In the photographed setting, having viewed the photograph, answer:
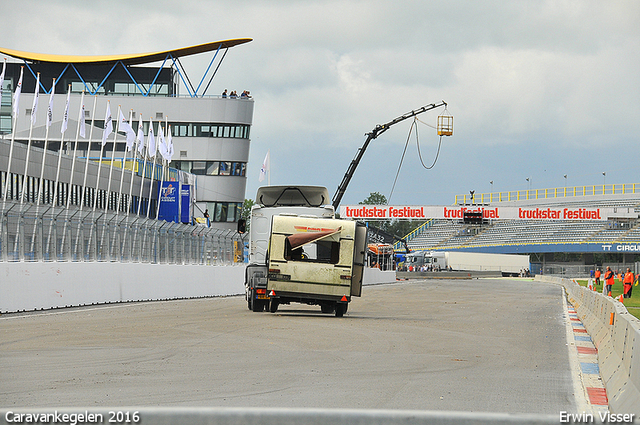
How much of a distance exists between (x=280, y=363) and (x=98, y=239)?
1482 cm

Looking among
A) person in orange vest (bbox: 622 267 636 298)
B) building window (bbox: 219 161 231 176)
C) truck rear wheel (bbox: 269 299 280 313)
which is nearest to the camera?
truck rear wheel (bbox: 269 299 280 313)

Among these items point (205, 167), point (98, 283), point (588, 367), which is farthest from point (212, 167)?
point (588, 367)

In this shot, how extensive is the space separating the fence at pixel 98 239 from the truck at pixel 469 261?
60.7 meters

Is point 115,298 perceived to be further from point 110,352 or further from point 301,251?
point 110,352

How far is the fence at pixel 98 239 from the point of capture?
20.1 metres

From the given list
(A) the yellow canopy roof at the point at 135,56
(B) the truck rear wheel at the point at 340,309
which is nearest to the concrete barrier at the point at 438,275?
(A) the yellow canopy roof at the point at 135,56

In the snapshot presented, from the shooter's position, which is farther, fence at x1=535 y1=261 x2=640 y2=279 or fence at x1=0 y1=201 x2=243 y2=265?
fence at x1=535 y1=261 x2=640 y2=279

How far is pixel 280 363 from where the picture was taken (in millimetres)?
10695

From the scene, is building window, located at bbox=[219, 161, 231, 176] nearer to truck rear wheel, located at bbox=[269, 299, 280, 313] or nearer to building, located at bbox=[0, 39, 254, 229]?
building, located at bbox=[0, 39, 254, 229]

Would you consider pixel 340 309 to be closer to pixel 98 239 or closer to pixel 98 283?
pixel 98 283

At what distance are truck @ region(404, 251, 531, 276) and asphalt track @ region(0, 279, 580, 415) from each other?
74.5 meters

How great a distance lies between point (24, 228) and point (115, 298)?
476 cm

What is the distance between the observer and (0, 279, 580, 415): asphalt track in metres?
7.85

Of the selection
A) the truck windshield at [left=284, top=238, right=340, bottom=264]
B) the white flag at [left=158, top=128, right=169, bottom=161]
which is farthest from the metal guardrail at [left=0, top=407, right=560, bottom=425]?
the white flag at [left=158, top=128, right=169, bottom=161]
